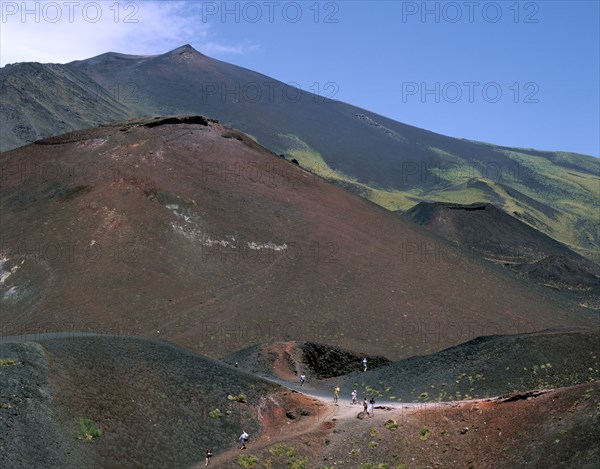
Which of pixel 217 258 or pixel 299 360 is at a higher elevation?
pixel 217 258

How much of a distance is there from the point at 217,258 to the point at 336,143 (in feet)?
409

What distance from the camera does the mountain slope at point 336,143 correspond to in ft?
487

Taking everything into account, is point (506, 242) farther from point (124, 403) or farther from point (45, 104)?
point (124, 403)

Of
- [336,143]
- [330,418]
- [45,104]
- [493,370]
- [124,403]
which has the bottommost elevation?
[336,143]

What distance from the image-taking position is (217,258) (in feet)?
175

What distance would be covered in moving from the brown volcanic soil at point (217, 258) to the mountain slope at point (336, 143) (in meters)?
66.8

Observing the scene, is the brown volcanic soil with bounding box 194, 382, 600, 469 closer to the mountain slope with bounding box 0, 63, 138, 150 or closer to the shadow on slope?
the shadow on slope

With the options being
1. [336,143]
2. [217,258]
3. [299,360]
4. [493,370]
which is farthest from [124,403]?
[336,143]

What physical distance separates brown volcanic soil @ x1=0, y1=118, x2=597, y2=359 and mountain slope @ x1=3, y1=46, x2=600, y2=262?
219 ft

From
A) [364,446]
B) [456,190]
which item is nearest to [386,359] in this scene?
[364,446]

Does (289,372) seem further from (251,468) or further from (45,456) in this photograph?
(45,456)

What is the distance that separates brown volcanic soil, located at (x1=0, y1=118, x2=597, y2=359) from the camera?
1806 inches

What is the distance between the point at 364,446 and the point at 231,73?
177 metres

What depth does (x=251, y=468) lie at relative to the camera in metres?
22.4
